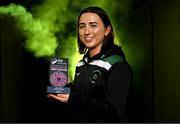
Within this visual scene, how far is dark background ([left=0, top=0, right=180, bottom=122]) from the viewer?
4613 mm

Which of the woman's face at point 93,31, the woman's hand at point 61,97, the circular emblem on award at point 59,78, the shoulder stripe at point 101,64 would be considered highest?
the woman's face at point 93,31

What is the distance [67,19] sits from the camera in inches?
184

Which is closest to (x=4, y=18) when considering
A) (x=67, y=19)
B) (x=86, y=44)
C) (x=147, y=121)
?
(x=67, y=19)

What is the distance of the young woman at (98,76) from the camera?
4207mm

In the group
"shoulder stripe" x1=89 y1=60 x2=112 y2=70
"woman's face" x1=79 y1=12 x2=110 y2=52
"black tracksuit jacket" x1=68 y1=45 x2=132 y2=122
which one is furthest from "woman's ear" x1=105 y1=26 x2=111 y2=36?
"shoulder stripe" x1=89 y1=60 x2=112 y2=70

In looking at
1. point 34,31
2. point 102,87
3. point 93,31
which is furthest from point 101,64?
point 34,31

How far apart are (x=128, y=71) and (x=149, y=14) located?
876 mm

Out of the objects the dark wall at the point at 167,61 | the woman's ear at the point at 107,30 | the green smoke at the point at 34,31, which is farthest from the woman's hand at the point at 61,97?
the dark wall at the point at 167,61

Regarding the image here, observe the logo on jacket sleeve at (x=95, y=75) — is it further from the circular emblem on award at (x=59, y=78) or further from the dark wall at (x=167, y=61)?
the dark wall at (x=167, y=61)

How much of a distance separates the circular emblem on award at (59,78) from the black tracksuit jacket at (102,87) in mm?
182

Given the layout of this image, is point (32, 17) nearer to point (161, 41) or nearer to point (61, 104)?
point (61, 104)

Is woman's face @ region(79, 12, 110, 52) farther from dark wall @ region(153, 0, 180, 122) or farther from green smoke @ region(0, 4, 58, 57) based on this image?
dark wall @ region(153, 0, 180, 122)

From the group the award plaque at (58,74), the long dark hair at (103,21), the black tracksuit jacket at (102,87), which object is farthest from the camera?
the long dark hair at (103,21)

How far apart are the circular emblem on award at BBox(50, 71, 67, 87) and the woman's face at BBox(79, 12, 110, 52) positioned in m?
0.53
